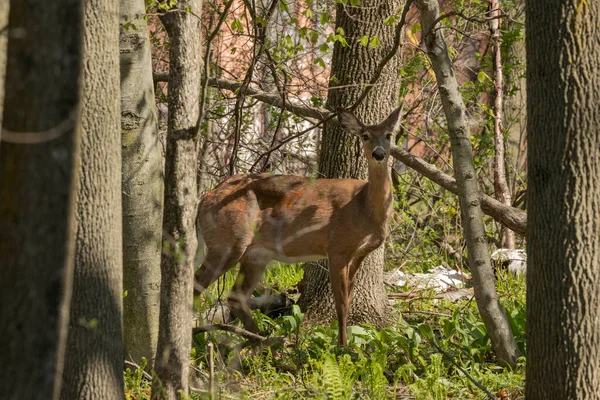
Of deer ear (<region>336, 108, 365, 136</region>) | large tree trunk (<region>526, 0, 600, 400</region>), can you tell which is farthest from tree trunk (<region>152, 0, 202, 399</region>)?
deer ear (<region>336, 108, 365, 136</region>)

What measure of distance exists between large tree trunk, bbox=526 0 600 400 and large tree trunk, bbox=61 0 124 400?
2.10 m

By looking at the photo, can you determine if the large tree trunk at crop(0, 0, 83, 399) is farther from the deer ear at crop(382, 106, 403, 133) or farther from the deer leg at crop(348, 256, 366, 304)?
the deer ear at crop(382, 106, 403, 133)

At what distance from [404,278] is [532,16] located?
19.3 ft

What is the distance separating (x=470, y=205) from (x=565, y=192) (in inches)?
85.4

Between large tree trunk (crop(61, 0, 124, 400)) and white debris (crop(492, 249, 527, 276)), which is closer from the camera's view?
large tree trunk (crop(61, 0, 124, 400))

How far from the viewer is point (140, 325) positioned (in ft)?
19.1

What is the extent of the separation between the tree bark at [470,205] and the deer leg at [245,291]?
1848 millimetres

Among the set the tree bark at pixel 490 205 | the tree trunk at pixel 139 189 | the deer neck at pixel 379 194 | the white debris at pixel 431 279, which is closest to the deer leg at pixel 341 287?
the deer neck at pixel 379 194

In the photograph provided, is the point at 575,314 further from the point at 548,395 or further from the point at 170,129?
the point at 170,129

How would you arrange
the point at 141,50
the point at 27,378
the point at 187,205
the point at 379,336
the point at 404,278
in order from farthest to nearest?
the point at 404,278
the point at 379,336
the point at 141,50
the point at 187,205
the point at 27,378

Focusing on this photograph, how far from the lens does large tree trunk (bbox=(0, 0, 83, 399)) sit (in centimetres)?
293

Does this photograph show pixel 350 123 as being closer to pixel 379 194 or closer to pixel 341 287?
pixel 379 194

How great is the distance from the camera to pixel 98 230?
13.7ft

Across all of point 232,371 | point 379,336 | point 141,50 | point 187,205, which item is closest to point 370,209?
point 379,336
